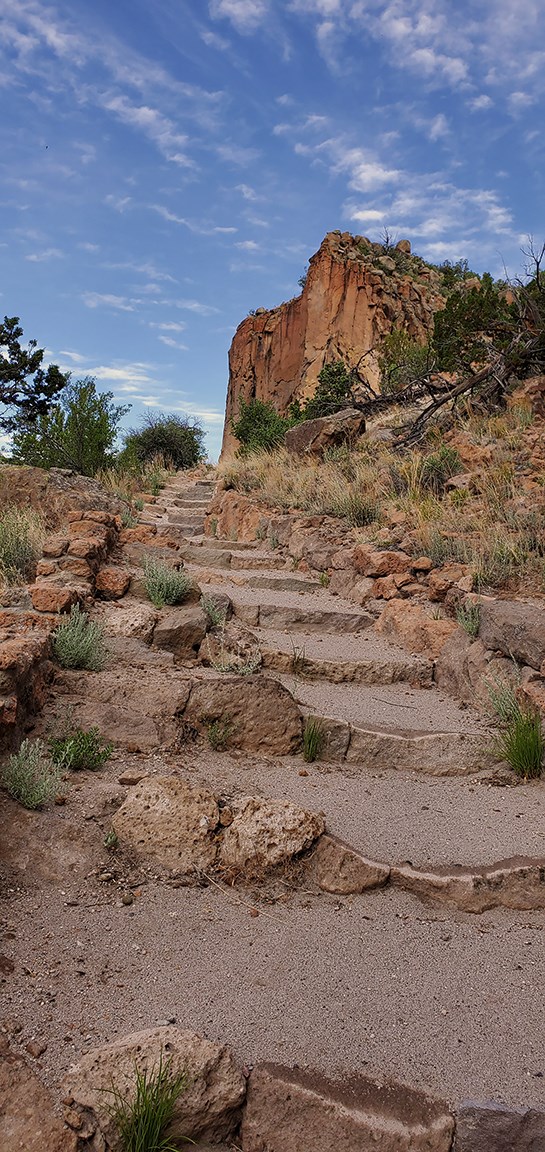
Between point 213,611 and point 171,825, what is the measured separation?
2.73m

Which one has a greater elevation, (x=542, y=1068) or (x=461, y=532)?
(x=461, y=532)

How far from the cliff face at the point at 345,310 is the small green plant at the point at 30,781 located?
24.5m

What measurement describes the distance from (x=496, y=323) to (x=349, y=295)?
21128 millimetres

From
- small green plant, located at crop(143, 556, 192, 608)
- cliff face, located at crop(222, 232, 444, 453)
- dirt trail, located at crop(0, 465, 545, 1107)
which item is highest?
cliff face, located at crop(222, 232, 444, 453)

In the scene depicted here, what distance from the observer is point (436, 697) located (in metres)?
4.92

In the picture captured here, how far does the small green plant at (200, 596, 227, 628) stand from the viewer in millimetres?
5168

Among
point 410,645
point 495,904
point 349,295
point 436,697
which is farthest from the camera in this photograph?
point 349,295

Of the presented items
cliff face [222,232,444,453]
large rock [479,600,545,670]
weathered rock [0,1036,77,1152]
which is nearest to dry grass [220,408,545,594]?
large rock [479,600,545,670]

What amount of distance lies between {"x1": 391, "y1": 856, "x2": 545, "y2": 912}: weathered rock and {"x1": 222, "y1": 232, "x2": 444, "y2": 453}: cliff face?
24502mm

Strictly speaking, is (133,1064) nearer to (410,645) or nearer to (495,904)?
(495,904)

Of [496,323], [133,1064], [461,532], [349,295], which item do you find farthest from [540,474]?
[349,295]

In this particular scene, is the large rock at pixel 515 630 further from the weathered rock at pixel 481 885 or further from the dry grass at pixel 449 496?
the weathered rock at pixel 481 885

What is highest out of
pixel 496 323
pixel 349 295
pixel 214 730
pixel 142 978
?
pixel 349 295

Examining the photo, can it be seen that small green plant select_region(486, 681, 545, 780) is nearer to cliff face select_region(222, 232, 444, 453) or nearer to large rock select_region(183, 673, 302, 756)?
large rock select_region(183, 673, 302, 756)
